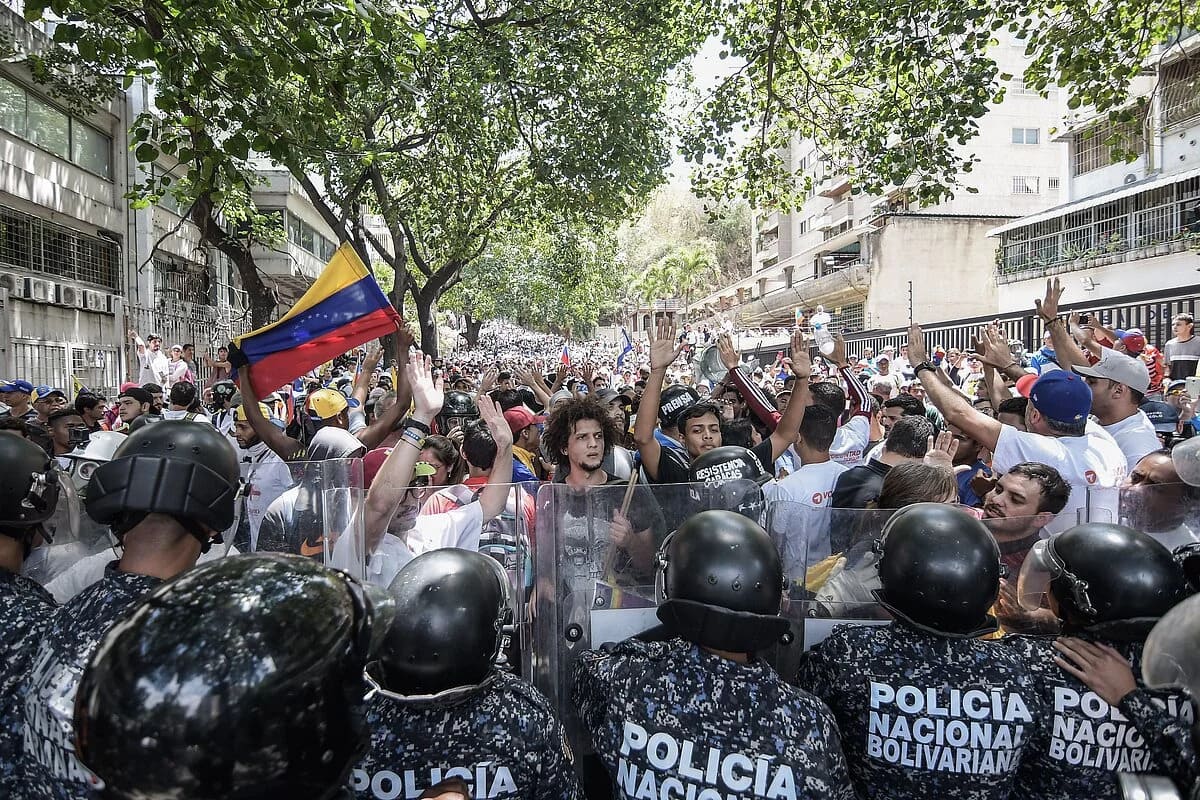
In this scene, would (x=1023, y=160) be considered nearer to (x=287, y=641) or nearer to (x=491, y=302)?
(x=491, y=302)

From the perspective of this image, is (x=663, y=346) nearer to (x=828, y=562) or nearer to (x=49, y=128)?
(x=828, y=562)

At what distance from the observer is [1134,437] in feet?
15.4

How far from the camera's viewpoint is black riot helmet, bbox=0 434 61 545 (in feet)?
8.05

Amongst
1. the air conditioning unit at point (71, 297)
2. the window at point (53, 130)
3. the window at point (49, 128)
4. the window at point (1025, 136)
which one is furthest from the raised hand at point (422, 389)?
the window at point (1025, 136)

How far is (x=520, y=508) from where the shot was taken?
331 centimetres

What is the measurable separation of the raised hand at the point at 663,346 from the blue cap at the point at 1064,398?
1.99 m

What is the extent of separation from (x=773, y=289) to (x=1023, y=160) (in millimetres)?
19721

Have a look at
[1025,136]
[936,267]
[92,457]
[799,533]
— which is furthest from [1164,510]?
[1025,136]

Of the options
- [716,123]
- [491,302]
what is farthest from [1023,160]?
[716,123]

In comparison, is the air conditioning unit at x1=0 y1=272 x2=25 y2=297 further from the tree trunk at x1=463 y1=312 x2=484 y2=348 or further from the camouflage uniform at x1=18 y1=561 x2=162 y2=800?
the tree trunk at x1=463 y1=312 x2=484 y2=348

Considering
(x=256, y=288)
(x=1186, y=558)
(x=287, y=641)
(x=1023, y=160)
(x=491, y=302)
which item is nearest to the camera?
(x=287, y=641)

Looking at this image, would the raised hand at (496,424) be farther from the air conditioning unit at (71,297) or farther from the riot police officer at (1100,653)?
the air conditioning unit at (71,297)

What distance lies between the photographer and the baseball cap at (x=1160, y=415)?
6348 mm

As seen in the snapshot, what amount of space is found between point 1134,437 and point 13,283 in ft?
55.2
